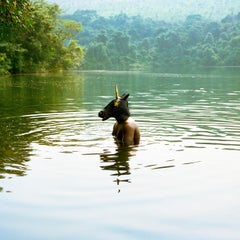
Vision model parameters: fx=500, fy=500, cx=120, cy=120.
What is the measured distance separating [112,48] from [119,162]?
144 m

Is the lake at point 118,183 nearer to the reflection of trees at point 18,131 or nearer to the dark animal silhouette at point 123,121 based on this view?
the reflection of trees at point 18,131

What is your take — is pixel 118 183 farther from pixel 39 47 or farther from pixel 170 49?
pixel 170 49

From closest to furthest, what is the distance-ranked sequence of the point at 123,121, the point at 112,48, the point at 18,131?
the point at 123,121 < the point at 18,131 < the point at 112,48

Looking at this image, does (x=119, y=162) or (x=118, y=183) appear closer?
(x=118, y=183)

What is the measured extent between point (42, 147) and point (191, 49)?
14536 centimetres

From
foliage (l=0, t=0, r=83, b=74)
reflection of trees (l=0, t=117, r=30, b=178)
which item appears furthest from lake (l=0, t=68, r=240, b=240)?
foliage (l=0, t=0, r=83, b=74)

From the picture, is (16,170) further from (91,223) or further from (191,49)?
(191,49)

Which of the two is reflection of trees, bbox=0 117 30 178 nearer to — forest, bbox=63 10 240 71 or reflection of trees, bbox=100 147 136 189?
reflection of trees, bbox=100 147 136 189

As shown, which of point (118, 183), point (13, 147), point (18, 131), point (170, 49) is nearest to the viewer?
point (118, 183)

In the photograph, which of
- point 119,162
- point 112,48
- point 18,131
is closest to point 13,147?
point 18,131

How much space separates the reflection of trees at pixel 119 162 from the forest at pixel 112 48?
155ft

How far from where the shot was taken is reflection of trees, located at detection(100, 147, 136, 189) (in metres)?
9.39

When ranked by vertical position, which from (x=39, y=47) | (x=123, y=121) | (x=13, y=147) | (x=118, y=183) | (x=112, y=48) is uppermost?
(x=112, y=48)

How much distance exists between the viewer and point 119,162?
10.5 m
